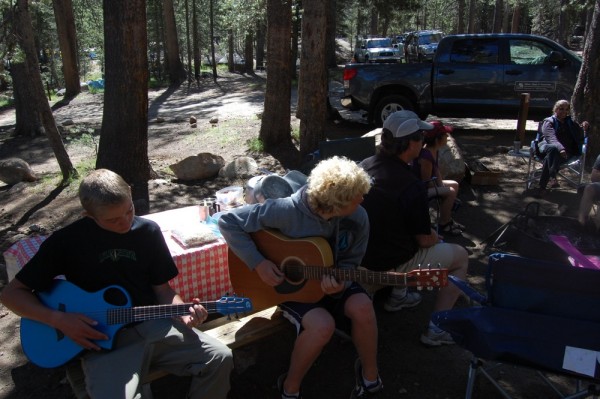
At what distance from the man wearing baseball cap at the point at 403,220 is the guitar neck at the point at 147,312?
121 cm

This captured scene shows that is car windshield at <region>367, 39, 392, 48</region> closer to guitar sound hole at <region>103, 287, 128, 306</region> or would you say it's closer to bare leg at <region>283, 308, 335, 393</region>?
bare leg at <region>283, 308, 335, 393</region>

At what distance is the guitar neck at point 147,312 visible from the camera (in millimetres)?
2342

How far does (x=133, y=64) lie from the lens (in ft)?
20.3

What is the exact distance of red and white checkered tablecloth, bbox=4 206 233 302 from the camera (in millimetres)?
3113

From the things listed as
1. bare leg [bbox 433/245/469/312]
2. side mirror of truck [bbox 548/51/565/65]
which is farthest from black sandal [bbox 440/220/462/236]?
side mirror of truck [bbox 548/51/565/65]

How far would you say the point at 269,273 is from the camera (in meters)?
2.75

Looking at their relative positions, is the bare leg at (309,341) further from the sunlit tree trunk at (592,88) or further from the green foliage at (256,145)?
the sunlit tree trunk at (592,88)

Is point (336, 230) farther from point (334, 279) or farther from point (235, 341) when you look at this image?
point (235, 341)

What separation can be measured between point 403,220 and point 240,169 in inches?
163

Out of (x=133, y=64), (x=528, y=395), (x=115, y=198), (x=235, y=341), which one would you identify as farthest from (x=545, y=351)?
(x=133, y=64)

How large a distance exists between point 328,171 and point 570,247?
7.26 feet

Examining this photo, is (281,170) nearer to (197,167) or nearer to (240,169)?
(240,169)

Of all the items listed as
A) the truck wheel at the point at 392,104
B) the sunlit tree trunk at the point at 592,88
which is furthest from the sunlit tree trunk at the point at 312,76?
the sunlit tree trunk at the point at 592,88

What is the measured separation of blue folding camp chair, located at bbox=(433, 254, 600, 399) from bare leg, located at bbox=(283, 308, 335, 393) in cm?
60
